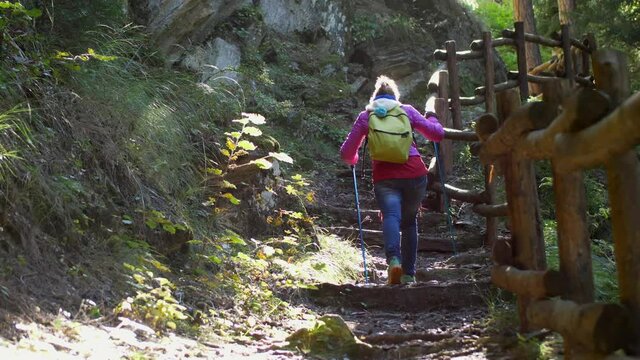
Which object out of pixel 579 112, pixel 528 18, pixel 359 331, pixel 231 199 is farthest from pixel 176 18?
pixel 528 18

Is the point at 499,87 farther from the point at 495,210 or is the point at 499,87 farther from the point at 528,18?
the point at 528,18

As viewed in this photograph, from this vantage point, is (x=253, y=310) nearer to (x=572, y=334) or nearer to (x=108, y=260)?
(x=108, y=260)

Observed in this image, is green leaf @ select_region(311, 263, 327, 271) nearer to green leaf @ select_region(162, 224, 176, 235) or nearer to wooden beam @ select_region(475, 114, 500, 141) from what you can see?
green leaf @ select_region(162, 224, 176, 235)

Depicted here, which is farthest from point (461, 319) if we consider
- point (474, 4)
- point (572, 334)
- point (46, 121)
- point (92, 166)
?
point (474, 4)

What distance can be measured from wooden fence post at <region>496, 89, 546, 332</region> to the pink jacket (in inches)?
92.4

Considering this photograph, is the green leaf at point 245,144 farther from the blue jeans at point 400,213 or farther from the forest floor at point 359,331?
the forest floor at point 359,331

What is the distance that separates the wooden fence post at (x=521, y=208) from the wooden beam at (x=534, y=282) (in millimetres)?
174

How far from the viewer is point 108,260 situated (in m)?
4.90

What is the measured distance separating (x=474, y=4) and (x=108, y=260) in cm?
2178

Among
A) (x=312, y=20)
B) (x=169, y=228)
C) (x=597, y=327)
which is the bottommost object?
(x=597, y=327)

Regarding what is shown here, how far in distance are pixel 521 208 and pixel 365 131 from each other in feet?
8.50

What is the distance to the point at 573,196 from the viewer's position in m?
3.48

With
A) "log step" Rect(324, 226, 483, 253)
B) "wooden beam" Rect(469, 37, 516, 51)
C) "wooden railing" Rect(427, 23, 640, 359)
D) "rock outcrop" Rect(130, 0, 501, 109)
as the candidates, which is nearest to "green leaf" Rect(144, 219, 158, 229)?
"wooden railing" Rect(427, 23, 640, 359)

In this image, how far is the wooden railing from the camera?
2.88 m
